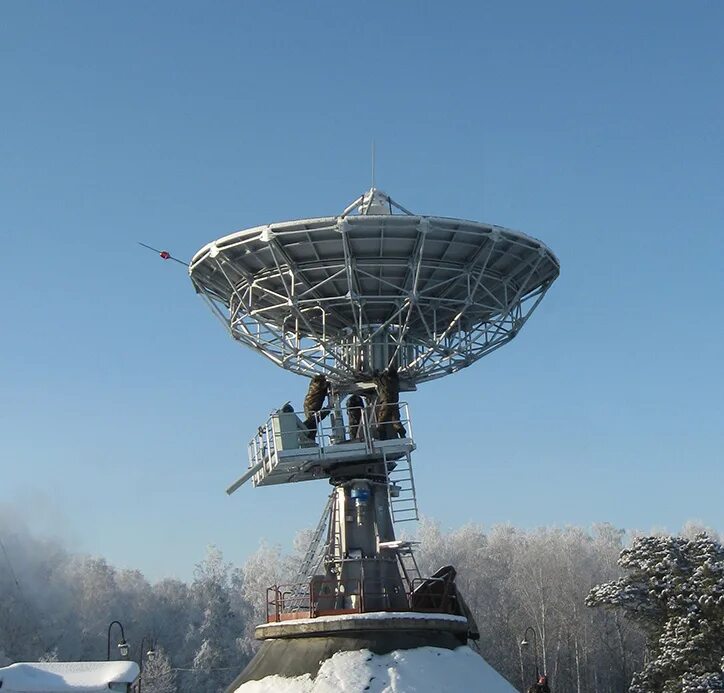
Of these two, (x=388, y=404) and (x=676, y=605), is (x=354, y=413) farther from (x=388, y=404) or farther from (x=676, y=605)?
(x=676, y=605)

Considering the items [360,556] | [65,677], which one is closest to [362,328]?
[360,556]

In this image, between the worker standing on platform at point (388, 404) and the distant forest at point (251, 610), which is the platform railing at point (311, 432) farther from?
the distant forest at point (251, 610)

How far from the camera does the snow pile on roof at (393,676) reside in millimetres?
25906

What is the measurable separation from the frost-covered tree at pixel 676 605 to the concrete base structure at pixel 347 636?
11888 mm

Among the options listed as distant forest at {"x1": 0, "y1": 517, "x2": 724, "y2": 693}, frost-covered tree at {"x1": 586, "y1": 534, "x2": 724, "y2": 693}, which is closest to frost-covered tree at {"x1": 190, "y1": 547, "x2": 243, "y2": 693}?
distant forest at {"x1": 0, "y1": 517, "x2": 724, "y2": 693}

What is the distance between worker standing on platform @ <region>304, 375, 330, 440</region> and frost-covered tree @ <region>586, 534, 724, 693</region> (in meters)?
15.0

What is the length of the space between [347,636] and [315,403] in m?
7.44

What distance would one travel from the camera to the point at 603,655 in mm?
74938

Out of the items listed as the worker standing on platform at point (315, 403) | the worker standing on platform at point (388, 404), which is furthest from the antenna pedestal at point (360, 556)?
the worker standing on platform at point (315, 403)

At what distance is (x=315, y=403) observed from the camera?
1260 inches

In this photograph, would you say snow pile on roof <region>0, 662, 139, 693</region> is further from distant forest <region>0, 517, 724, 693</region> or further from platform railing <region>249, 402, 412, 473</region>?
distant forest <region>0, 517, 724, 693</region>

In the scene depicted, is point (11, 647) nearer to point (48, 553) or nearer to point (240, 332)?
Result: point (48, 553)

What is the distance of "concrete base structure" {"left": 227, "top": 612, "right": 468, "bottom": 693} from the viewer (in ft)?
89.7

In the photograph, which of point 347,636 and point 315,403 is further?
point 315,403
